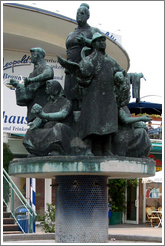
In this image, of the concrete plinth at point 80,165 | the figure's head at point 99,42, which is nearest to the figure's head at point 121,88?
the figure's head at point 99,42

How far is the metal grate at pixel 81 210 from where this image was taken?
659 centimetres

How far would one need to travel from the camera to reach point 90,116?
21.1ft

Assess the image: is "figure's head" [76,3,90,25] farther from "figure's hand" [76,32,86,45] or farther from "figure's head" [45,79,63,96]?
"figure's head" [45,79,63,96]

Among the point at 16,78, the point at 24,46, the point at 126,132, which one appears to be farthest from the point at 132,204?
the point at 126,132

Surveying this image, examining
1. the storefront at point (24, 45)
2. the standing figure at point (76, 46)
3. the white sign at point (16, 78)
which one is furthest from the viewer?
the storefront at point (24, 45)

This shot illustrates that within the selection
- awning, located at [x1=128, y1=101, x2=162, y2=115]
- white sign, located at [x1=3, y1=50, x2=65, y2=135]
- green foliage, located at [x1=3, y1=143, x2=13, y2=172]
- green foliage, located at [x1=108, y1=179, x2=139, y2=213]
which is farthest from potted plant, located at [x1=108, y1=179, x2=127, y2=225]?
awning, located at [x1=128, y1=101, x2=162, y2=115]

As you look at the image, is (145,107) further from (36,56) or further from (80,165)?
(80,165)

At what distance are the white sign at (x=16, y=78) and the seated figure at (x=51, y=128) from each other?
13.2 meters

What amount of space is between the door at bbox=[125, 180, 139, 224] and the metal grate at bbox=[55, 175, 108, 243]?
18024 millimetres

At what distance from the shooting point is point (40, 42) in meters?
22.9

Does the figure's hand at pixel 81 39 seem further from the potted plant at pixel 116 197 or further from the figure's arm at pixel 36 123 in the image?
the potted plant at pixel 116 197

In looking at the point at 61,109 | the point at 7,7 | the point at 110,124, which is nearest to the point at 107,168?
the point at 110,124

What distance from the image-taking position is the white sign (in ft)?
66.0

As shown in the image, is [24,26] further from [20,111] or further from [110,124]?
[110,124]
